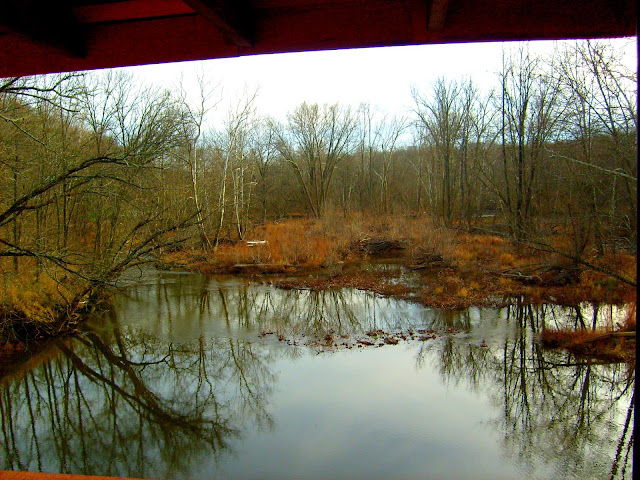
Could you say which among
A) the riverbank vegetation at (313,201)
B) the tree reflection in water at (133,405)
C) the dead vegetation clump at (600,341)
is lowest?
the tree reflection in water at (133,405)

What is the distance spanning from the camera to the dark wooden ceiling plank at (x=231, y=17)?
8.45 ft

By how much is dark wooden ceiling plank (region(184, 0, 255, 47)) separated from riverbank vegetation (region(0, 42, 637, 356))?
548 centimetres

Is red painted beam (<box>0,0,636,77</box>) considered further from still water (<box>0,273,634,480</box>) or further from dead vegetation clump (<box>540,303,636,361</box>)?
dead vegetation clump (<box>540,303,636,361</box>)

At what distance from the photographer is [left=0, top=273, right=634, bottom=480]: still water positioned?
6508mm

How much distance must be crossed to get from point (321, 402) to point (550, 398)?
4137 mm

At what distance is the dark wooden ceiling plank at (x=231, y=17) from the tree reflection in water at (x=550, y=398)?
6.30 metres

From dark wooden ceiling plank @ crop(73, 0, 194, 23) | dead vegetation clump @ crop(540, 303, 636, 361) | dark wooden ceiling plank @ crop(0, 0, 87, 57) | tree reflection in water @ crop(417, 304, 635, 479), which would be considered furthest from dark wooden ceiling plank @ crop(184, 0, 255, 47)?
dead vegetation clump @ crop(540, 303, 636, 361)

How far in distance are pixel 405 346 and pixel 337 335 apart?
1.94 m

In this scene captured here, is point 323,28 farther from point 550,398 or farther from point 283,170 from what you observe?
point 283,170

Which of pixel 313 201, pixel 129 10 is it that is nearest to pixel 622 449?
pixel 129 10

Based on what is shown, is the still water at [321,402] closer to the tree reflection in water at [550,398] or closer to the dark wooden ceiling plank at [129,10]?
the tree reflection in water at [550,398]

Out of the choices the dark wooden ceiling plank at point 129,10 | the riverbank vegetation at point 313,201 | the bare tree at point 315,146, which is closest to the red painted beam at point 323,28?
the dark wooden ceiling plank at point 129,10

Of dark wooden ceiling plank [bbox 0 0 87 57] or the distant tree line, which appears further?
the distant tree line

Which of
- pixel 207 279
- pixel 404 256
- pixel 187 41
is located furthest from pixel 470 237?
pixel 187 41
